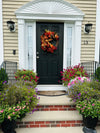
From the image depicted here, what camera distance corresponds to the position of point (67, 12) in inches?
139

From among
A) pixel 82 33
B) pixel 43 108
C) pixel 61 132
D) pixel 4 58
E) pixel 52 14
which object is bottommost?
pixel 61 132

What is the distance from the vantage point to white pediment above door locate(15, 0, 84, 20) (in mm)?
3453

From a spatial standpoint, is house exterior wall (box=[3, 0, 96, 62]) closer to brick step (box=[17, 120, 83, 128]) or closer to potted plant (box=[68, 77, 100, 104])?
potted plant (box=[68, 77, 100, 104])

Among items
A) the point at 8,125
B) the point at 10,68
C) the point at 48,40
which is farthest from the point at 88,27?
the point at 8,125

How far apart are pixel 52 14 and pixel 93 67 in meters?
2.13

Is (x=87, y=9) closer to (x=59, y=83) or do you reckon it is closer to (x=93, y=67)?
(x=93, y=67)

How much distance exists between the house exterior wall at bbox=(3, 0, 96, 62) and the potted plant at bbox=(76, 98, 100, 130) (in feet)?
6.29

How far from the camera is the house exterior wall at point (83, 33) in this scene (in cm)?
348

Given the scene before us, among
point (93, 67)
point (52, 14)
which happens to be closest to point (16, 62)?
point (52, 14)

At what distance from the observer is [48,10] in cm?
348

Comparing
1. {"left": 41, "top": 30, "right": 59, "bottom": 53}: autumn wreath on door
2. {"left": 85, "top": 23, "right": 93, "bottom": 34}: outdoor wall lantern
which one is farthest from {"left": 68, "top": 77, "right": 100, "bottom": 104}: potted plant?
{"left": 85, "top": 23, "right": 93, "bottom": 34}: outdoor wall lantern

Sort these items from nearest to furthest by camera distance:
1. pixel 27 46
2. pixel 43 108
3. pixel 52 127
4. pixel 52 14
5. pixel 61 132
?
1. pixel 61 132
2. pixel 52 127
3. pixel 43 108
4. pixel 52 14
5. pixel 27 46

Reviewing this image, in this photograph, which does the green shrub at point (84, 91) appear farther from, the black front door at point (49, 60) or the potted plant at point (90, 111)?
the black front door at point (49, 60)

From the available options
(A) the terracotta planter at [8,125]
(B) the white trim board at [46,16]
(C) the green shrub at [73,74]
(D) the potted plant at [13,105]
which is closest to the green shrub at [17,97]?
(D) the potted plant at [13,105]
